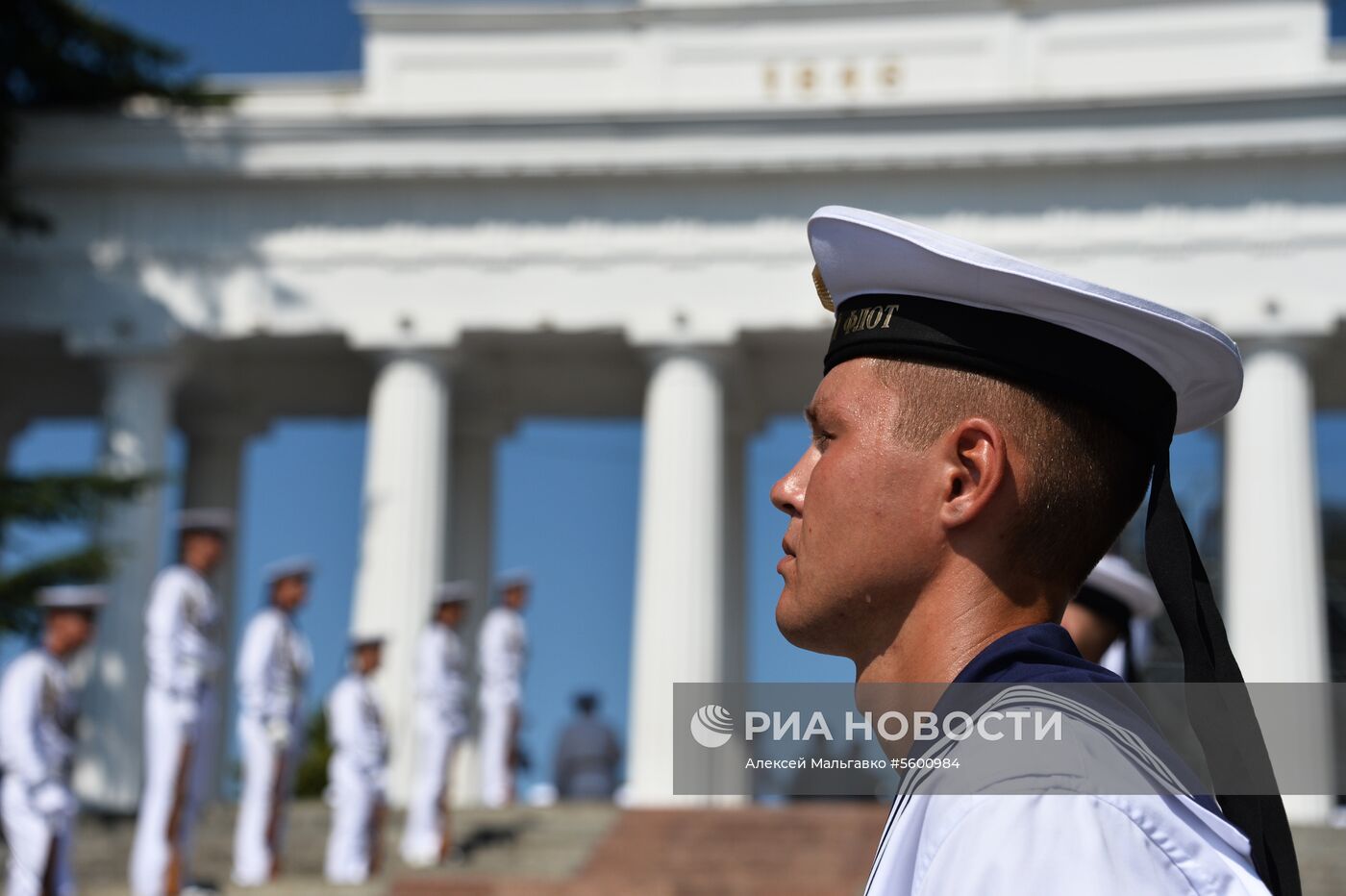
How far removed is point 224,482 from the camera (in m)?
34.7

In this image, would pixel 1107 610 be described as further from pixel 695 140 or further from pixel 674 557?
pixel 695 140

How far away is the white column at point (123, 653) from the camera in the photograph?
28.9m

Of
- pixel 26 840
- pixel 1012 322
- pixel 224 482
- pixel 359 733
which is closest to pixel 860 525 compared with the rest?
pixel 1012 322

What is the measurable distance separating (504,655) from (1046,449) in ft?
70.6

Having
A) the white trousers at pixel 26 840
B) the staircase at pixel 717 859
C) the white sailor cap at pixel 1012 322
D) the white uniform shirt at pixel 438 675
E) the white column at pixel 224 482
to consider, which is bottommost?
the white sailor cap at pixel 1012 322

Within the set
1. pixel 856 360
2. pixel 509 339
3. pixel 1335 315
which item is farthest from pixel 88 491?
pixel 856 360

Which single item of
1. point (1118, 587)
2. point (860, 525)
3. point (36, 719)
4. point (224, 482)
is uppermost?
point (224, 482)

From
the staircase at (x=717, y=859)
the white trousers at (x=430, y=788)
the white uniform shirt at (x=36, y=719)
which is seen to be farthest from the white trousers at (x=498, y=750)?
the white uniform shirt at (x=36, y=719)

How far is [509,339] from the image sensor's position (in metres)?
30.1

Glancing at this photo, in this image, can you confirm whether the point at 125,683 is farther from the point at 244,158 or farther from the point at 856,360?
the point at 856,360

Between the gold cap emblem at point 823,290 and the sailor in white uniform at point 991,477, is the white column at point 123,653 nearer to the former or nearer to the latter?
the gold cap emblem at point 823,290

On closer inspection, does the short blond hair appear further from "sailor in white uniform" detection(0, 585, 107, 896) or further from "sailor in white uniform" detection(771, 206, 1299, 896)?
"sailor in white uniform" detection(0, 585, 107, 896)

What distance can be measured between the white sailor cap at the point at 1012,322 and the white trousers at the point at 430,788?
18.5 m

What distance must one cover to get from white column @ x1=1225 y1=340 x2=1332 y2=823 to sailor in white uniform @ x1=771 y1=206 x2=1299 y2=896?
24970mm
